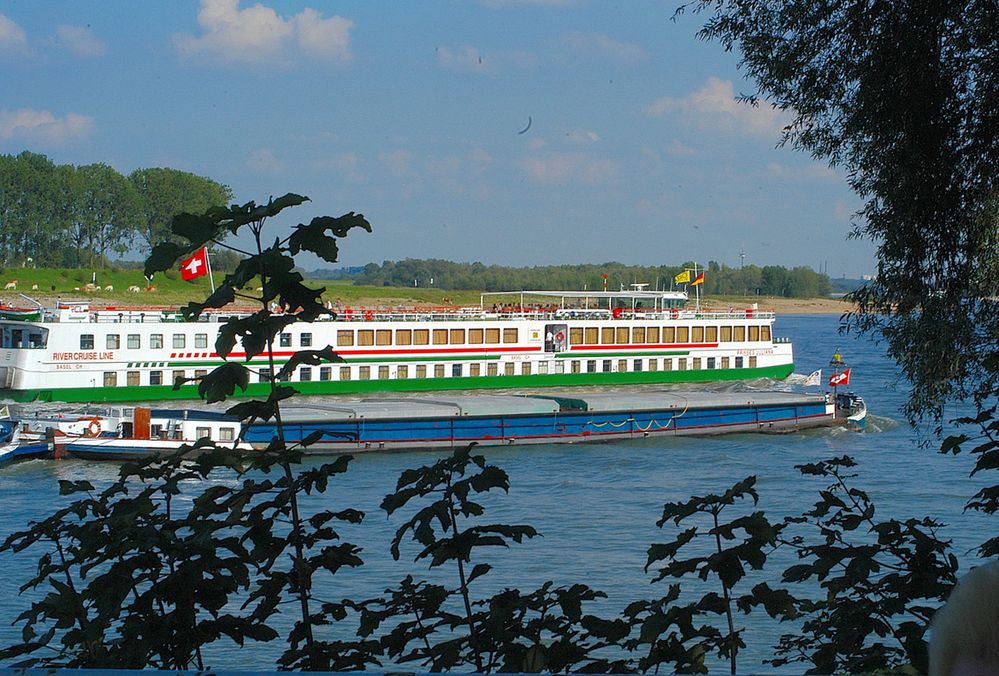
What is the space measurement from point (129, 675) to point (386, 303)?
79.7m

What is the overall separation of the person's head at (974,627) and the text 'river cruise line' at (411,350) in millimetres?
29086

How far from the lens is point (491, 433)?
1126 inches

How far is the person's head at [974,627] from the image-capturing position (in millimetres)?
1350

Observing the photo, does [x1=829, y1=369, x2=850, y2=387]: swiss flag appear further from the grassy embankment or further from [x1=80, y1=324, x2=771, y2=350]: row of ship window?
the grassy embankment

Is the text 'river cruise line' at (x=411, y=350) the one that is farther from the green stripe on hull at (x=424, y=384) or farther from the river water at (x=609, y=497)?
the river water at (x=609, y=497)

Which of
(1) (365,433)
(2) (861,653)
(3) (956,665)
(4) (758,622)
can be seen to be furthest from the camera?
(1) (365,433)

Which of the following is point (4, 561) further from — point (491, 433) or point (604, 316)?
point (604, 316)

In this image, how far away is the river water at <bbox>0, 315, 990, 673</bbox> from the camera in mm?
12445

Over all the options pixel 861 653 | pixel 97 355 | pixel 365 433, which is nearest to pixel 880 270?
pixel 861 653

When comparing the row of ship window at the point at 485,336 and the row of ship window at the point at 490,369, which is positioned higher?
the row of ship window at the point at 485,336

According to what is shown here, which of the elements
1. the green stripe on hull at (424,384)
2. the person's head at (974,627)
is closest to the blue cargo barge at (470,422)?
the green stripe on hull at (424,384)

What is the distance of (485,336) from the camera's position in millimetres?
40094

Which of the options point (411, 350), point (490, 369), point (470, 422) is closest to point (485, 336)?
point (490, 369)

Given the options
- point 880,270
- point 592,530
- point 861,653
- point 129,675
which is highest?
point 880,270
